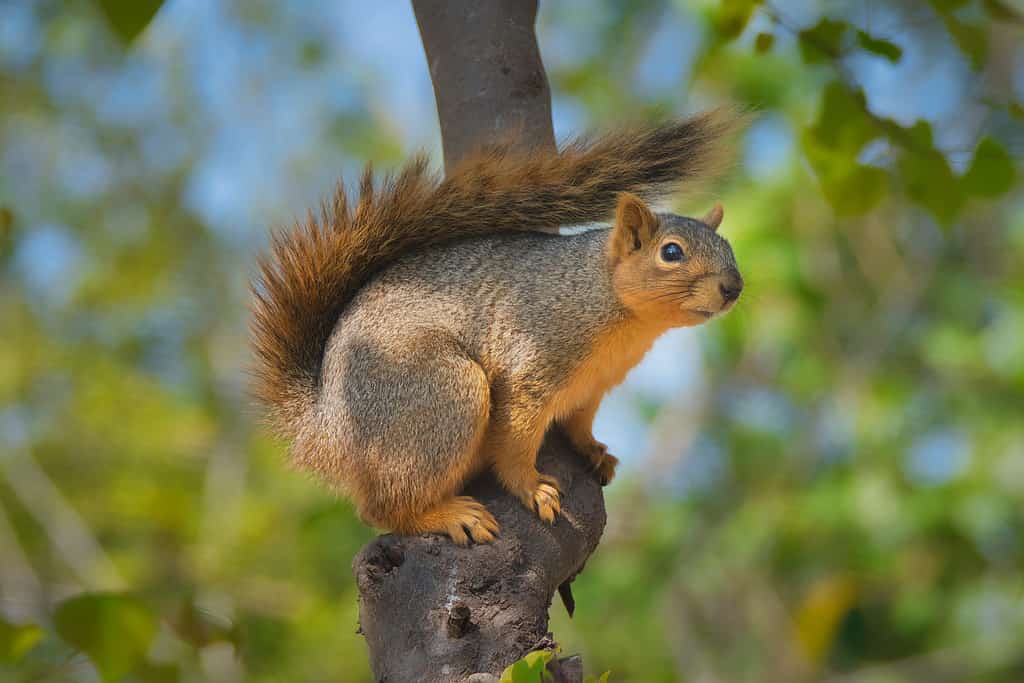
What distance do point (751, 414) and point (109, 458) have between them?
468 cm

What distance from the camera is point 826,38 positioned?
1762 mm

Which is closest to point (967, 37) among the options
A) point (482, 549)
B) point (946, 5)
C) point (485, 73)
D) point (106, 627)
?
point (946, 5)

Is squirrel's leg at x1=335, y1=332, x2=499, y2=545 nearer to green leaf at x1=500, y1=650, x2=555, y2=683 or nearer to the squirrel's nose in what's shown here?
the squirrel's nose

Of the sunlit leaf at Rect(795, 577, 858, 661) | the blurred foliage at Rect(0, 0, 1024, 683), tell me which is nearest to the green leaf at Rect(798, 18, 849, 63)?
the blurred foliage at Rect(0, 0, 1024, 683)

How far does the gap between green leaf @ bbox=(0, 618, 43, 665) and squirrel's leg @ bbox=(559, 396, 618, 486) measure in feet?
3.46

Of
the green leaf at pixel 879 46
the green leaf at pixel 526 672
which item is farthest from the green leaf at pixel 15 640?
the green leaf at pixel 879 46

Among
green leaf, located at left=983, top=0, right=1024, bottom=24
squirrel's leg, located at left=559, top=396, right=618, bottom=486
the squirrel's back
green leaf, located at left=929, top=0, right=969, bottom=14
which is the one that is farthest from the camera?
squirrel's leg, located at left=559, top=396, right=618, bottom=486

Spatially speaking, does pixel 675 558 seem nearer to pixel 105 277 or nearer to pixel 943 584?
pixel 943 584

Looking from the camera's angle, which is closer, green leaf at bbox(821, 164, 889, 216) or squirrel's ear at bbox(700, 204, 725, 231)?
green leaf at bbox(821, 164, 889, 216)

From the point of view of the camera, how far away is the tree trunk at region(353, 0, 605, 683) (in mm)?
1461

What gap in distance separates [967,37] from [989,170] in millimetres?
249

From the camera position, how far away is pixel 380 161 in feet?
29.8

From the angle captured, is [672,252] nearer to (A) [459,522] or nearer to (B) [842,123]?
(B) [842,123]

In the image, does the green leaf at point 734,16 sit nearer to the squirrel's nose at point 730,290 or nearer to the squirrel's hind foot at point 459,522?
the squirrel's nose at point 730,290
